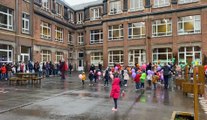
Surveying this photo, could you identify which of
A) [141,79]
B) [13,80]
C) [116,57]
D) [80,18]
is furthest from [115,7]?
[13,80]

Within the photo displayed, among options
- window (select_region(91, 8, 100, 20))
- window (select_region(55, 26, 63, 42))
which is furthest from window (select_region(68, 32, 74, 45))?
window (select_region(91, 8, 100, 20))

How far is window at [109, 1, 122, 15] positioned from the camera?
3572cm

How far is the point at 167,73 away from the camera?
17.1m

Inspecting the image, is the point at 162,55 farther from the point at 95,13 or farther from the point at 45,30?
the point at 45,30

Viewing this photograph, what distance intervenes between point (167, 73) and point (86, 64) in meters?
24.7

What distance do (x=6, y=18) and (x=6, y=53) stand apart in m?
3.98

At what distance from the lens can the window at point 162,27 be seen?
103 ft

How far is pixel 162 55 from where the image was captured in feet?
105

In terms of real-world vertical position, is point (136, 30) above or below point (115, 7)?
below

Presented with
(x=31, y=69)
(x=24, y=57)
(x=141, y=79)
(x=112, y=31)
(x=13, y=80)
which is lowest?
(x=13, y=80)

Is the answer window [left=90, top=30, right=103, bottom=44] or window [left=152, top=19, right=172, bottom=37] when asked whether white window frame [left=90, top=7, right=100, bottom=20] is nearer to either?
window [left=90, top=30, right=103, bottom=44]

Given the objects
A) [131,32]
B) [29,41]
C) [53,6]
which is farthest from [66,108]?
[53,6]

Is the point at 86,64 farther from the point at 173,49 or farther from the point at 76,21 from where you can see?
the point at 173,49

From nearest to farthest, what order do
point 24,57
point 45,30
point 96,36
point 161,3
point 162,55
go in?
point 24,57
point 162,55
point 161,3
point 45,30
point 96,36
